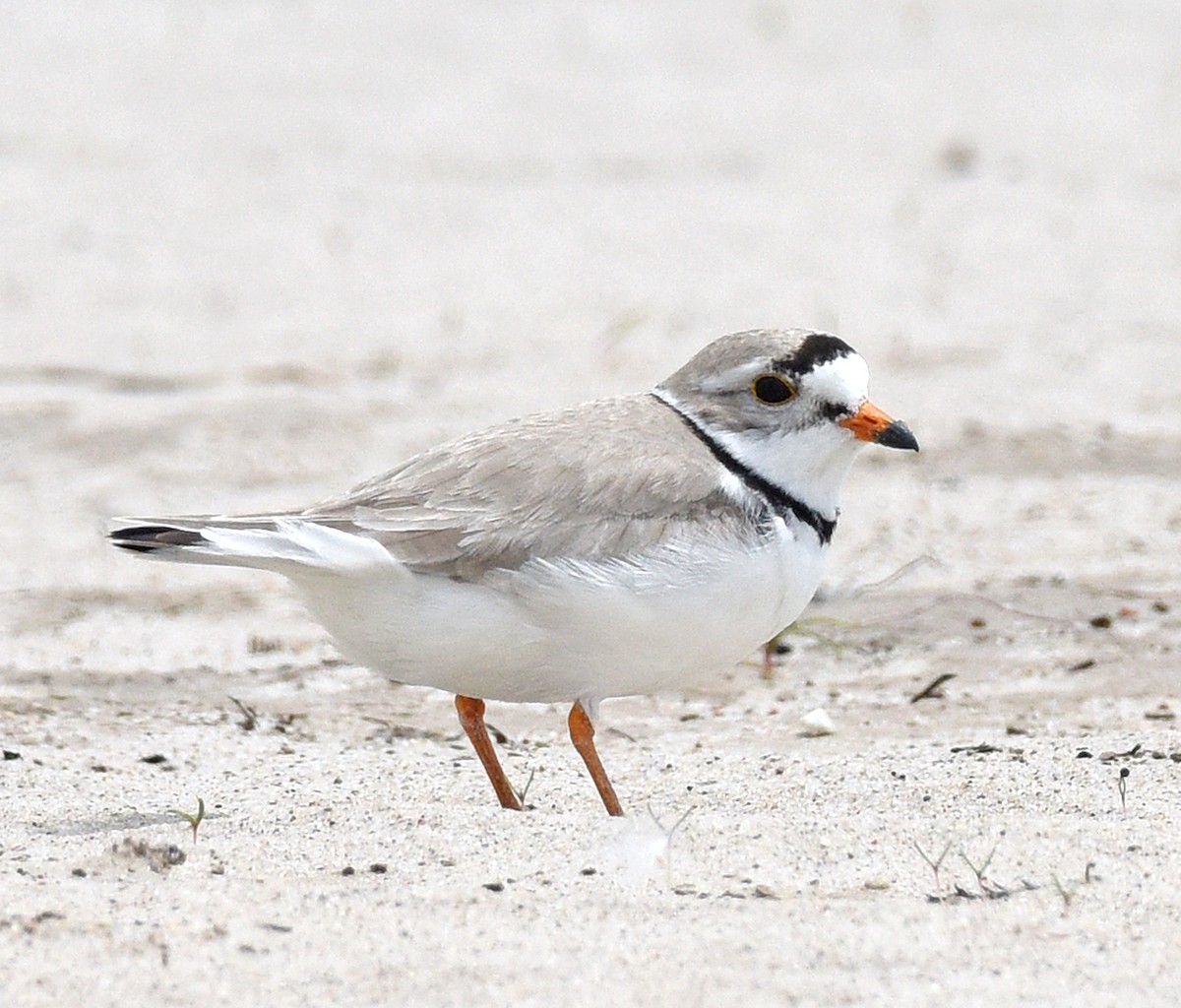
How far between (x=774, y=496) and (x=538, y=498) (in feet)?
1.98

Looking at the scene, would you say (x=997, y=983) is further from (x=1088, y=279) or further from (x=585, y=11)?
(x=585, y=11)

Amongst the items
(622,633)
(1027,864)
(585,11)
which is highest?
(585,11)

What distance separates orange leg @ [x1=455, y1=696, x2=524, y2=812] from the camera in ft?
16.0

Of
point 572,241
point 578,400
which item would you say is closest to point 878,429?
point 578,400

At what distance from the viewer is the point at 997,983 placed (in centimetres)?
357

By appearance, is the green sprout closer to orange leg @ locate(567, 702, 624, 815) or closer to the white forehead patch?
orange leg @ locate(567, 702, 624, 815)

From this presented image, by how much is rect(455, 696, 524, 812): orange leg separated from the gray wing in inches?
19.7

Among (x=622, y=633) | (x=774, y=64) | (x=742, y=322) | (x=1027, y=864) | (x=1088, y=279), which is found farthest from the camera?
(x=774, y=64)

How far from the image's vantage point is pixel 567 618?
4.62m

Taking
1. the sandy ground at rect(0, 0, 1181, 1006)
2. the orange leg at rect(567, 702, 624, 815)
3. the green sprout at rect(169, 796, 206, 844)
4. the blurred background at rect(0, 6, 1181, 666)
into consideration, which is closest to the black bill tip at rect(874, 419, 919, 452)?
the sandy ground at rect(0, 0, 1181, 1006)

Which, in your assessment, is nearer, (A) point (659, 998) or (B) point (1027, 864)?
(A) point (659, 998)

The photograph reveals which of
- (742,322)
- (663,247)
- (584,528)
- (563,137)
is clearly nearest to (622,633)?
(584,528)

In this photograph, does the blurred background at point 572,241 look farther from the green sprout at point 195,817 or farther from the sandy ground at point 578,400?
the green sprout at point 195,817

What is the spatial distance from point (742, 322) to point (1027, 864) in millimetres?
5504
